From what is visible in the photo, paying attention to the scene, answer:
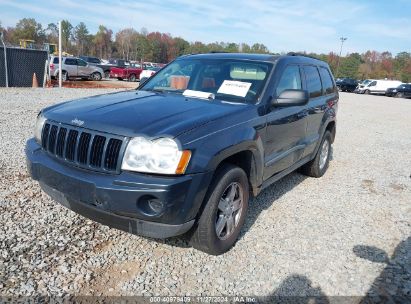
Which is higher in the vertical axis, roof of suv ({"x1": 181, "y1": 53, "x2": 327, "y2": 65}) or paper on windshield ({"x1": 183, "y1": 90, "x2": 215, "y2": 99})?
roof of suv ({"x1": 181, "y1": 53, "x2": 327, "y2": 65})

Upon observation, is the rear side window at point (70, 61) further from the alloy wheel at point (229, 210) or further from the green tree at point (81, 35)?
the green tree at point (81, 35)

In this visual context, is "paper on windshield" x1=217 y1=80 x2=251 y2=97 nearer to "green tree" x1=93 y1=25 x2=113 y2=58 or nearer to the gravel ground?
the gravel ground

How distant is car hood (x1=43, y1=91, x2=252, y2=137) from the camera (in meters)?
2.81

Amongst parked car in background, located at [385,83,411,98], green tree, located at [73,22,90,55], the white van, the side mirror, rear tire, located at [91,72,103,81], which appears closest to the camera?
the side mirror

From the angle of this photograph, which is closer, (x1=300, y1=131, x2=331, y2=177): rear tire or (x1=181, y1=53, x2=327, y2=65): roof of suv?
(x1=181, y1=53, x2=327, y2=65): roof of suv

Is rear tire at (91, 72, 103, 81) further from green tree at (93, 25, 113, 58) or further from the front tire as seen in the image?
green tree at (93, 25, 113, 58)

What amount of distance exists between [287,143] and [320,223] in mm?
1019

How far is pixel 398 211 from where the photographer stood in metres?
4.79

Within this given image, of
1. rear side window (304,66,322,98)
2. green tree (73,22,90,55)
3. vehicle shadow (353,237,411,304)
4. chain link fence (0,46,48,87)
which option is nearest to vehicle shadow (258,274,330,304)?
vehicle shadow (353,237,411,304)

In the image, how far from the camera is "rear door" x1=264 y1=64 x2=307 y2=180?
385 centimetres

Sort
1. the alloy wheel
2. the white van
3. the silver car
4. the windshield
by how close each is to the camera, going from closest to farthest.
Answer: the alloy wheel
the windshield
the silver car
the white van

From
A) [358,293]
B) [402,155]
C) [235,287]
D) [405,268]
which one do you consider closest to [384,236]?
[405,268]

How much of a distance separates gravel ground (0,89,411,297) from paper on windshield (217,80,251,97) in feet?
4.83

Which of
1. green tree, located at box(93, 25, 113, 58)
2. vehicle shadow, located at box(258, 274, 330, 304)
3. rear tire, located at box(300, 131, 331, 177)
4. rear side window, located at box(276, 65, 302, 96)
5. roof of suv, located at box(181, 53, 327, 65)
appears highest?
green tree, located at box(93, 25, 113, 58)
